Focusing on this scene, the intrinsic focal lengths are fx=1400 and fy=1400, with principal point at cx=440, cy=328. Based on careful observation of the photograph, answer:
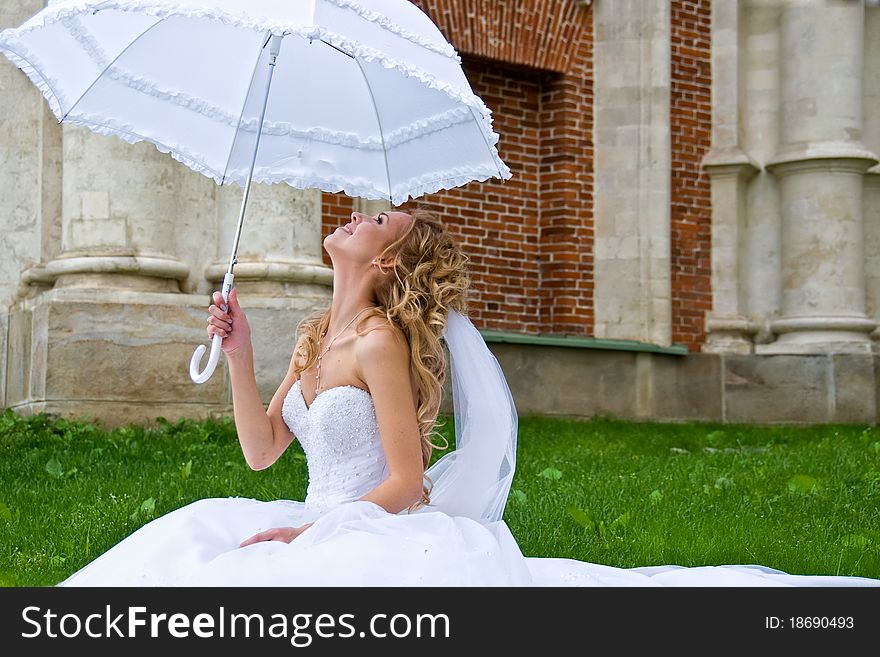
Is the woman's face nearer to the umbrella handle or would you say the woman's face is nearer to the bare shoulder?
the bare shoulder

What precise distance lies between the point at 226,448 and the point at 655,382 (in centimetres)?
517

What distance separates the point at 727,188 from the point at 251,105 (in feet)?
27.8

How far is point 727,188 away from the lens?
40.3ft

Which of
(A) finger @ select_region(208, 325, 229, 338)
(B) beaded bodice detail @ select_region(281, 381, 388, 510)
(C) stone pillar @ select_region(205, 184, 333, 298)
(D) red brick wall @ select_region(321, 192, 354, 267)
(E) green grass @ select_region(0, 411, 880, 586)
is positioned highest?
(D) red brick wall @ select_region(321, 192, 354, 267)

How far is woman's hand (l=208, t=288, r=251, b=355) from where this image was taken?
3736 millimetres

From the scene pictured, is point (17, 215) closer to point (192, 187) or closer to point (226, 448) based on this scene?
point (192, 187)

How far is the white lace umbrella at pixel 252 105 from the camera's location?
432 centimetres

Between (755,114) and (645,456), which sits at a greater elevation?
(755,114)

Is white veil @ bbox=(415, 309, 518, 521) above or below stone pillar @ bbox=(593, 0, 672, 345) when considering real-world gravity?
below

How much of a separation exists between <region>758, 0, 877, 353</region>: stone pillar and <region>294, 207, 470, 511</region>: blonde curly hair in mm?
8762

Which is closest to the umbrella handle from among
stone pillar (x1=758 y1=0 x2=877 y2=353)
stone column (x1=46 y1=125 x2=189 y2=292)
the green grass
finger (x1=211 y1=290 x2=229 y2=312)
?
finger (x1=211 y1=290 x2=229 y2=312)

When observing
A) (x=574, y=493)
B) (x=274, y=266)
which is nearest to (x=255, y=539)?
(x=574, y=493)
